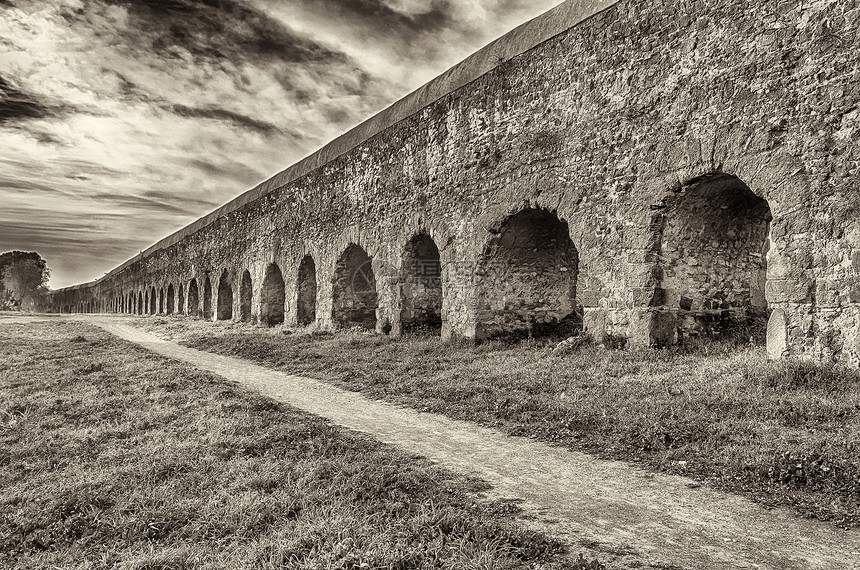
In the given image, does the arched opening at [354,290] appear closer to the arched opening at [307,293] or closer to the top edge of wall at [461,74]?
the arched opening at [307,293]

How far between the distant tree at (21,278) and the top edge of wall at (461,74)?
54.3 meters

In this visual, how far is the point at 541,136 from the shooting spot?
30.9 feet

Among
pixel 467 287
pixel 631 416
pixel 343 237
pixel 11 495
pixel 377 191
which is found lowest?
pixel 11 495

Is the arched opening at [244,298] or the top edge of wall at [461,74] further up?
the top edge of wall at [461,74]

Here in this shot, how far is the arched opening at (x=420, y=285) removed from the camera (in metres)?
12.7

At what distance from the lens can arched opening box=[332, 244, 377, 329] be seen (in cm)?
1527

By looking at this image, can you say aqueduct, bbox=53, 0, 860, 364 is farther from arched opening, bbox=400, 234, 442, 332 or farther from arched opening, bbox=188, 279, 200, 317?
arched opening, bbox=188, 279, 200, 317

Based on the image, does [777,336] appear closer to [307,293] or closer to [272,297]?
[307,293]

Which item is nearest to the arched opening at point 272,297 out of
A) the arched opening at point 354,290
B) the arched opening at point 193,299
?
the arched opening at point 354,290

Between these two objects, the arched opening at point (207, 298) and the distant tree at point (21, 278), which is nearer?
the arched opening at point (207, 298)

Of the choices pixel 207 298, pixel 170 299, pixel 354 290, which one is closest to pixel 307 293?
pixel 354 290

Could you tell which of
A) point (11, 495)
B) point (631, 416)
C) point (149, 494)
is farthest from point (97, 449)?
point (631, 416)

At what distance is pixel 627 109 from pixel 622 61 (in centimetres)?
71

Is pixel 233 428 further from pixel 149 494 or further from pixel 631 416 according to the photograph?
pixel 631 416
